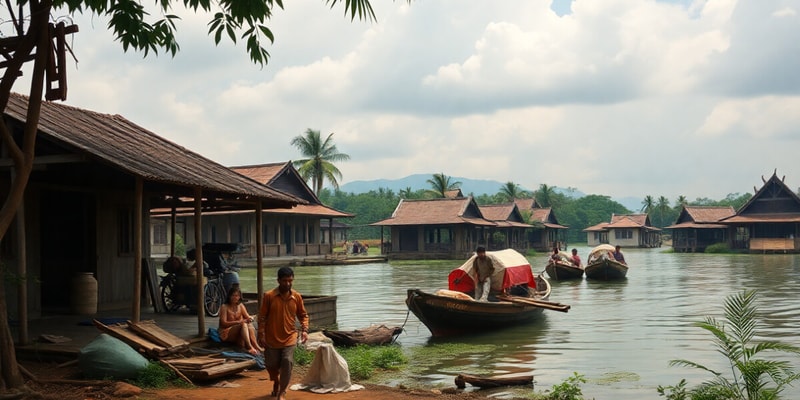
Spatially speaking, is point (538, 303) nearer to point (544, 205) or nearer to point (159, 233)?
point (159, 233)

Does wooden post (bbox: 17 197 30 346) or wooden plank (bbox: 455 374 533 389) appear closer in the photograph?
wooden post (bbox: 17 197 30 346)

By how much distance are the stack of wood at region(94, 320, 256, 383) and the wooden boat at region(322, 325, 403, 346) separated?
275 centimetres

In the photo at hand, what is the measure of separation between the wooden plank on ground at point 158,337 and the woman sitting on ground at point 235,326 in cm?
69

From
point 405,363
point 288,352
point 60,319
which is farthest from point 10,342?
point 405,363

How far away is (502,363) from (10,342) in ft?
23.5

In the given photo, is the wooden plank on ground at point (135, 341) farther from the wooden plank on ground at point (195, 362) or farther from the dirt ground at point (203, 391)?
the dirt ground at point (203, 391)

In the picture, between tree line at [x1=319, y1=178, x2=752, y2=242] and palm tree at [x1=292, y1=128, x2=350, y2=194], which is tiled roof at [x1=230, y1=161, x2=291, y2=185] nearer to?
palm tree at [x1=292, y1=128, x2=350, y2=194]

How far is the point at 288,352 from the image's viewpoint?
332 inches

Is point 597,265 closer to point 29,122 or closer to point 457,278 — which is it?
point 457,278

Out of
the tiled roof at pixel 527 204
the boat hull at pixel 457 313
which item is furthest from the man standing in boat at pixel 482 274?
the tiled roof at pixel 527 204

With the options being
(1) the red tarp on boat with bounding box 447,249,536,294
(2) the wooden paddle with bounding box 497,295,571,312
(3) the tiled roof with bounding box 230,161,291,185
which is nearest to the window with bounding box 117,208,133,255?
(1) the red tarp on boat with bounding box 447,249,536,294

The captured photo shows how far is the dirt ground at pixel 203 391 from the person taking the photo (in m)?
8.60

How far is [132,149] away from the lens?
1188 centimetres

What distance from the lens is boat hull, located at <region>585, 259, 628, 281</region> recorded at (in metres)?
31.6
